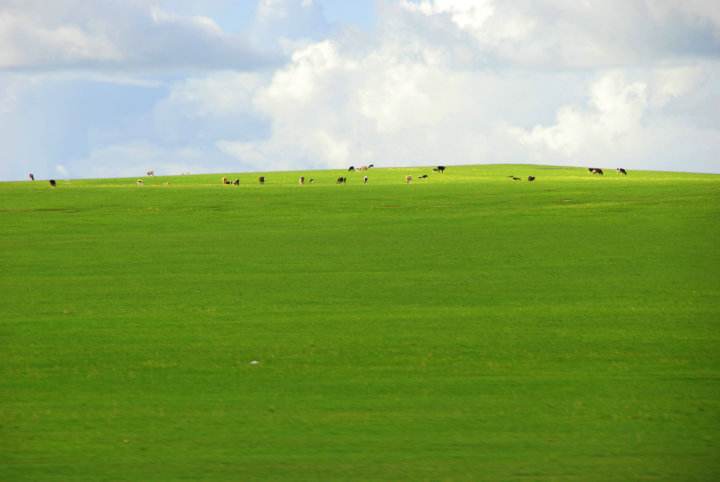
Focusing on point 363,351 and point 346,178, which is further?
point 346,178

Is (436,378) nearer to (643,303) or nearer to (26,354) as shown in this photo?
Result: (26,354)

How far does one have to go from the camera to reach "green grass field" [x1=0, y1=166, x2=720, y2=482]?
11289 mm

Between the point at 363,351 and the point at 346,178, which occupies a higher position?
the point at 346,178

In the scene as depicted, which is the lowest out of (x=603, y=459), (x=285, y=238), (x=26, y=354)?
(x=603, y=459)

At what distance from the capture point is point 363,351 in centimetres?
1625

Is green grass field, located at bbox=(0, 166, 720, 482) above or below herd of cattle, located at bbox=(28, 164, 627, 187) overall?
below

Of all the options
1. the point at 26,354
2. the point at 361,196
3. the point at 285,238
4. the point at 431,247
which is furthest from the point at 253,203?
the point at 26,354

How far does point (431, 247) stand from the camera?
29172 millimetres

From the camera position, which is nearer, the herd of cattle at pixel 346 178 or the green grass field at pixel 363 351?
the green grass field at pixel 363 351

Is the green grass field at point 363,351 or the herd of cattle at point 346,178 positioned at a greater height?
the herd of cattle at point 346,178

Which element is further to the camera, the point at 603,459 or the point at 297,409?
the point at 297,409

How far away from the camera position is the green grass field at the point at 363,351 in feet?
37.0

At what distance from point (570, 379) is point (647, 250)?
14.2 metres

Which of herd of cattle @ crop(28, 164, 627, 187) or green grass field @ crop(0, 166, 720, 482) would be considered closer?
green grass field @ crop(0, 166, 720, 482)
